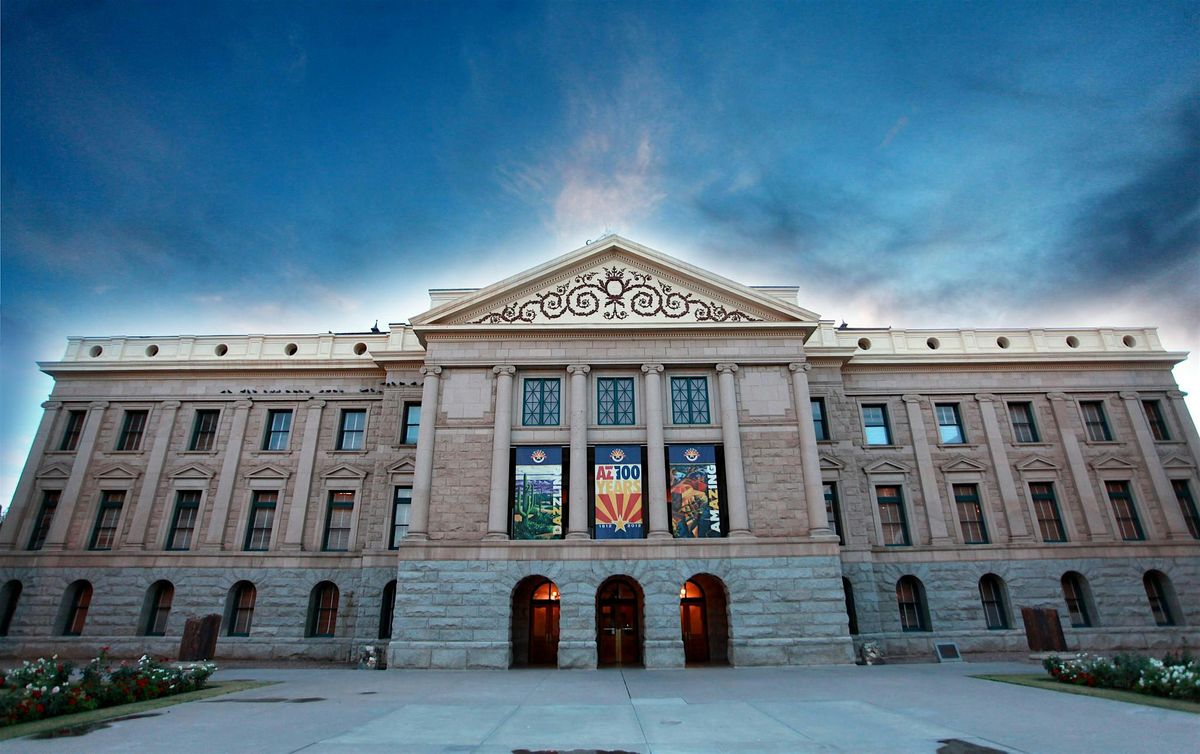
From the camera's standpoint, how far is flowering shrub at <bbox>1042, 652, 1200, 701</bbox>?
11.8 m

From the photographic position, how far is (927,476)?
93.4 ft

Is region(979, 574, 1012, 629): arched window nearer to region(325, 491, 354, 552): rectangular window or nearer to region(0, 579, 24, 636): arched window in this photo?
region(325, 491, 354, 552): rectangular window

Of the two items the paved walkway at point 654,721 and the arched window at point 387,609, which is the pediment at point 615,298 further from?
the paved walkway at point 654,721

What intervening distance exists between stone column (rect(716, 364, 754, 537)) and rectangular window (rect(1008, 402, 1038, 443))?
49.1 feet

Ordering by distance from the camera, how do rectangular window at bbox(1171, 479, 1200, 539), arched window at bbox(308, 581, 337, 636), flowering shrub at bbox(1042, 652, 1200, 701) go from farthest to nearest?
1. rectangular window at bbox(1171, 479, 1200, 539)
2. arched window at bbox(308, 581, 337, 636)
3. flowering shrub at bbox(1042, 652, 1200, 701)

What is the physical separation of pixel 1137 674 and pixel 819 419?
53.5ft

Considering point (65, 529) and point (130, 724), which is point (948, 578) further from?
point (65, 529)

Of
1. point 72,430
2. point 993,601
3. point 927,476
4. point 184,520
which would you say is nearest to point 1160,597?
point 993,601

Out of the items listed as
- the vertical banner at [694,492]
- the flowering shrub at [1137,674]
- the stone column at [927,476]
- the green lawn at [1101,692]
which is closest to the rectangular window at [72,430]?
the vertical banner at [694,492]

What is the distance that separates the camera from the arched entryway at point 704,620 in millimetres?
24391

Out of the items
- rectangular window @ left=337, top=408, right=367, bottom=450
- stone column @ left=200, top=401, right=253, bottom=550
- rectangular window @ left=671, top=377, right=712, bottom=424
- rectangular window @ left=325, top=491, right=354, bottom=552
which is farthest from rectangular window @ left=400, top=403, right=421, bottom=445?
rectangular window @ left=671, top=377, right=712, bottom=424

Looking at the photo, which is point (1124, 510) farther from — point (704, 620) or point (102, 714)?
point (102, 714)

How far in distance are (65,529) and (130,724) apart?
80.0ft

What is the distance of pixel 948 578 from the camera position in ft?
87.9
